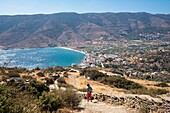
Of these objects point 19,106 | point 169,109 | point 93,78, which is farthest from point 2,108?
point 93,78

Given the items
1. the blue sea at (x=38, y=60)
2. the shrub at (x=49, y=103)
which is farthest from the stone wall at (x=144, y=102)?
the blue sea at (x=38, y=60)

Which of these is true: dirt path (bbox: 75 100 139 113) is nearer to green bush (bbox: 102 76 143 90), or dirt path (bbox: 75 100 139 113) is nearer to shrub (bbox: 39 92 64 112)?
shrub (bbox: 39 92 64 112)

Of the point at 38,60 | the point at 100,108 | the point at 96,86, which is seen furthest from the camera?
the point at 38,60

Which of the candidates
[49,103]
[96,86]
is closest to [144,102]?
[49,103]

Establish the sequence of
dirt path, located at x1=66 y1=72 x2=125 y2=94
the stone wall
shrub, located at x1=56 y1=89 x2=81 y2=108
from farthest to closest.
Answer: dirt path, located at x1=66 y1=72 x2=125 y2=94
shrub, located at x1=56 y1=89 x2=81 y2=108
the stone wall

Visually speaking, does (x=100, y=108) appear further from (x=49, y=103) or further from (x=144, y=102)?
(x=49, y=103)

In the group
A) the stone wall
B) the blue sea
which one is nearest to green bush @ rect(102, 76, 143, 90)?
the stone wall

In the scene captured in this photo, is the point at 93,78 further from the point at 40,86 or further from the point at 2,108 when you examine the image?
the point at 2,108

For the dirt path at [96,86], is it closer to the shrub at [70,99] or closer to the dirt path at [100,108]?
the dirt path at [100,108]
